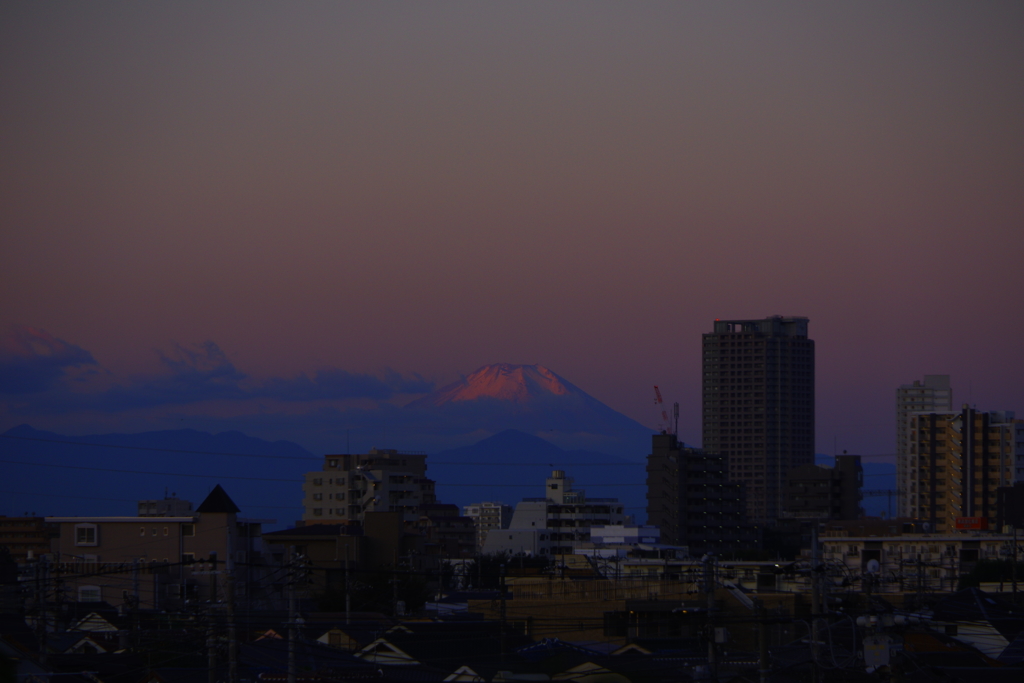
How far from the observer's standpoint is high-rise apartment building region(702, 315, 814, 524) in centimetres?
16525

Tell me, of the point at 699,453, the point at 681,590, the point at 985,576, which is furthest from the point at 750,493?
A: the point at 681,590

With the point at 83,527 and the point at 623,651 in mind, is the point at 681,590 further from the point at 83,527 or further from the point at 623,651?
the point at 83,527

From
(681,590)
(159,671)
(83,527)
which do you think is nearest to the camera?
(159,671)

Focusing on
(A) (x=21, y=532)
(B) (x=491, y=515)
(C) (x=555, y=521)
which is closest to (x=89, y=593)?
(A) (x=21, y=532)

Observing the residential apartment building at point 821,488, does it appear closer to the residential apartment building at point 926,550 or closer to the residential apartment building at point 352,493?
the residential apartment building at point 926,550

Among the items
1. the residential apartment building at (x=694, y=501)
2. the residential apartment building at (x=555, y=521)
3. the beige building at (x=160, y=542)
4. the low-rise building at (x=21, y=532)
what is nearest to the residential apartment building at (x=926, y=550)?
the beige building at (x=160, y=542)

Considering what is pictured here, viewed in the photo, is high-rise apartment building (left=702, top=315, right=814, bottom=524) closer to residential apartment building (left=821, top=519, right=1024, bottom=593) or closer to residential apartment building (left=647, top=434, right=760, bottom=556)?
residential apartment building (left=647, top=434, right=760, bottom=556)

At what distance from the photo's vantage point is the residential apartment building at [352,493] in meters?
79.6

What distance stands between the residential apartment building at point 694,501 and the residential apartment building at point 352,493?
67.3 ft

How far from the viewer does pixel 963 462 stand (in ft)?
310

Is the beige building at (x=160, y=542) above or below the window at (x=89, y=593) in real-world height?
above

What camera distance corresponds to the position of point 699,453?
312 ft

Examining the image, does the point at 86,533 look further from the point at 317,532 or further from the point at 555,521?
the point at 555,521

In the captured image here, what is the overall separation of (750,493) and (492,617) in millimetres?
136405
